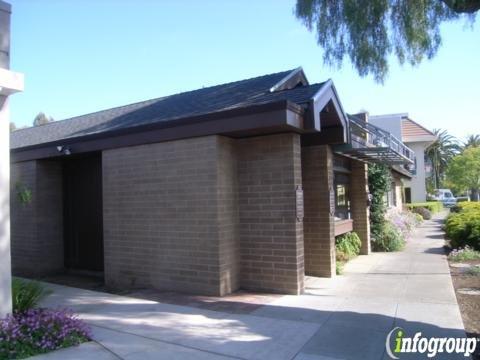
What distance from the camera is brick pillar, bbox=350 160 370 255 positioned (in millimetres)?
12672

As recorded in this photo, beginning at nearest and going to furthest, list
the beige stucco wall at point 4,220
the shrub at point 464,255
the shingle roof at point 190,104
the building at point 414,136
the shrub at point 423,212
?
the beige stucco wall at point 4,220, the shingle roof at point 190,104, the shrub at point 464,255, the shrub at point 423,212, the building at point 414,136

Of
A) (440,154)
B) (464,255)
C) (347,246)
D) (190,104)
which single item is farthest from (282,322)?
(440,154)

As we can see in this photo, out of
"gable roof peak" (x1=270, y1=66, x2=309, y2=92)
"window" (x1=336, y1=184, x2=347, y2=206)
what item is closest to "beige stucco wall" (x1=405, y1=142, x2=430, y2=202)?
"window" (x1=336, y1=184, x2=347, y2=206)

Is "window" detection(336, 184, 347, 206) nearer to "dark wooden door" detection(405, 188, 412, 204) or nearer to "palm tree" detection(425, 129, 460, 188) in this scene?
"dark wooden door" detection(405, 188, 412, 204)

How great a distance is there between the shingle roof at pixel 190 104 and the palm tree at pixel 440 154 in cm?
5759

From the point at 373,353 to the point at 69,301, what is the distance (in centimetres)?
508

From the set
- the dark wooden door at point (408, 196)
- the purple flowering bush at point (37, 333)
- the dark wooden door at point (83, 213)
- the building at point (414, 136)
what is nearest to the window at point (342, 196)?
the dark wooden door at point (83, 213)

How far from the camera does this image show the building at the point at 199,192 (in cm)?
766

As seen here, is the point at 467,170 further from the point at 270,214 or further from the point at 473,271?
the point at 270,214

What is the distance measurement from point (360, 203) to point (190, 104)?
6.20 meters

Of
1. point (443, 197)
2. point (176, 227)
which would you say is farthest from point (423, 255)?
point (443, 197)

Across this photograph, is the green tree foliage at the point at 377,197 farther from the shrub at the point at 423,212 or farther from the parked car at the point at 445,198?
the parked car at the point at 445,198

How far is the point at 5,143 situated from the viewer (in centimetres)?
552

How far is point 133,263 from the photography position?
344 inches
